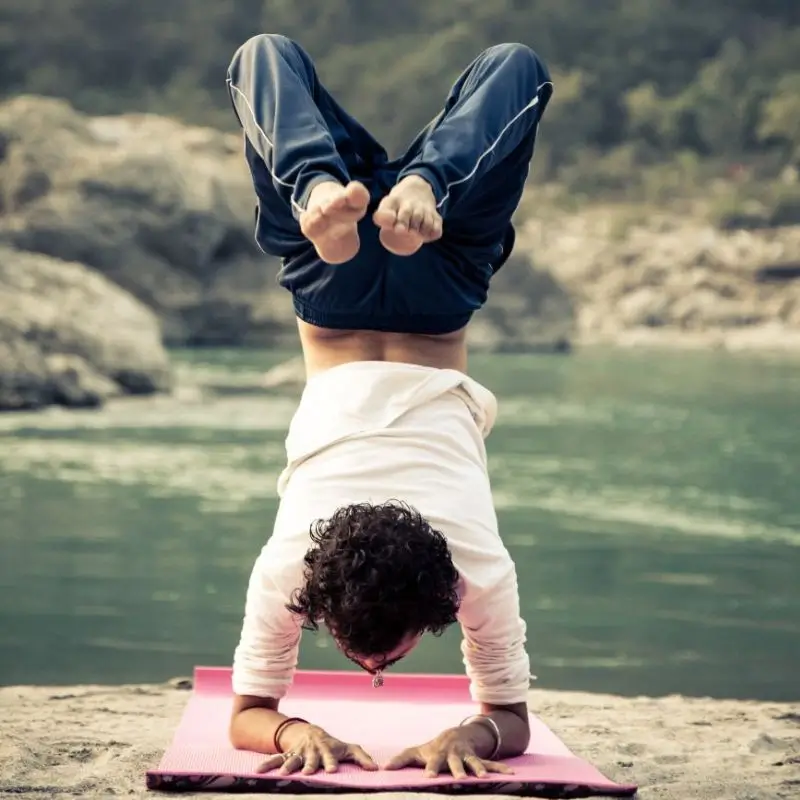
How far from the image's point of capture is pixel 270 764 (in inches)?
61.4

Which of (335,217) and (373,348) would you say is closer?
(335,217)

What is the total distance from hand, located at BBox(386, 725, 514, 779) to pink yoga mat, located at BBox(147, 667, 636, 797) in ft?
0.06

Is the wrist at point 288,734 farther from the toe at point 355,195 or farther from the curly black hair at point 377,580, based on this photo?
the toe at point 355,195

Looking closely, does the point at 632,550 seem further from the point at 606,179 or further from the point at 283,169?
the point at 606,179

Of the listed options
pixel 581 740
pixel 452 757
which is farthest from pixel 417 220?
pixel 581 740

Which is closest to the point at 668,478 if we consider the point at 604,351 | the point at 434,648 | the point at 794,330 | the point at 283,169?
the point at 434,648

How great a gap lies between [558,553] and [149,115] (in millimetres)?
12705

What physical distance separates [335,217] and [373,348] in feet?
1.07

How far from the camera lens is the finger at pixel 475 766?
5.05 ft

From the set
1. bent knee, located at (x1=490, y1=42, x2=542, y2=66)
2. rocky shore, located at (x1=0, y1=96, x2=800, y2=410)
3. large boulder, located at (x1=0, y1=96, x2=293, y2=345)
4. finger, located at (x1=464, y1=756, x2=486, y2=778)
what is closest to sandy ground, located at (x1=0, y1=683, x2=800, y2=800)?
finger, located at (x1=464, y1=756, x2=486, y2=778)

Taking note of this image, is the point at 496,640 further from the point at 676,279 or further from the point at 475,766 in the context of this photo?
the point at 676,279

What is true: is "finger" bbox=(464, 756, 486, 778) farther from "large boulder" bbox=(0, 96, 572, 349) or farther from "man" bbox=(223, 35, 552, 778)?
"large boulder" bbox=(0, 96, 572, 349)

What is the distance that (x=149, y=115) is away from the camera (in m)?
15.8

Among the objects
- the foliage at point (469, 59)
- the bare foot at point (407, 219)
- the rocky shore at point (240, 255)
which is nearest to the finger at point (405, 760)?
the bare foot at point (407, 219)
